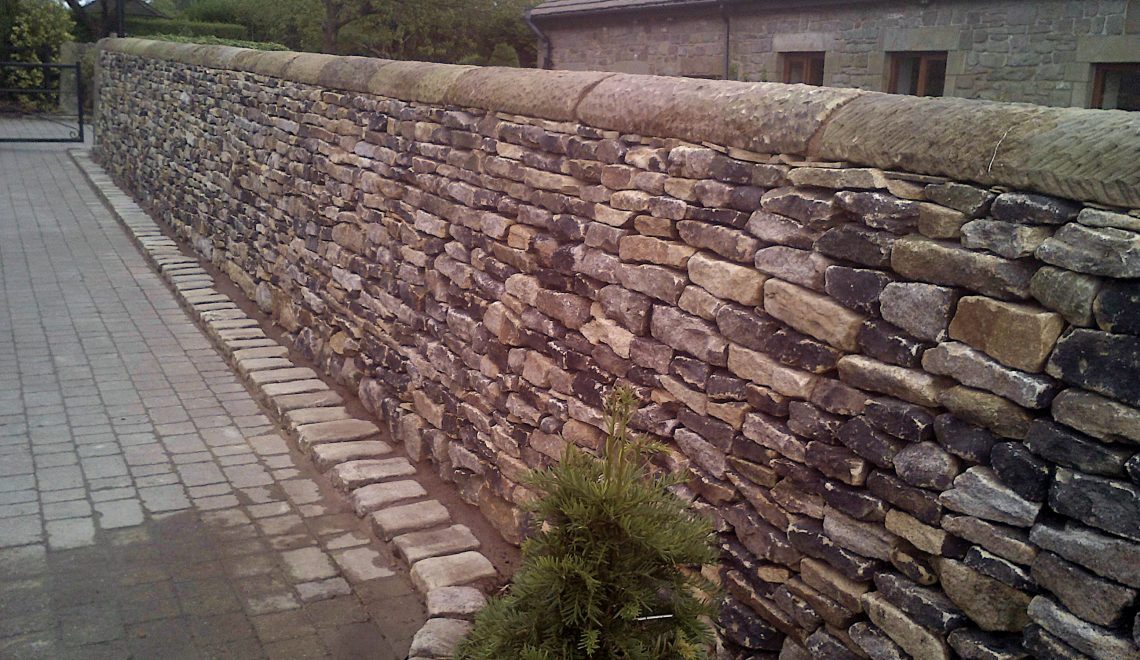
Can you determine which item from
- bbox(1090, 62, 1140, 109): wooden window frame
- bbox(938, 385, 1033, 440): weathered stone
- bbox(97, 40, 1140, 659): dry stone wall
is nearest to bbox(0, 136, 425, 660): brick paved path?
bbox(97, 40, 1140, 659): dry stone wall

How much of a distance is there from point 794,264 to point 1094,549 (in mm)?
1173

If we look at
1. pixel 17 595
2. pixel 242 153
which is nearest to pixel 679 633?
pixel 17 595

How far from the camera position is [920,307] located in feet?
8.50

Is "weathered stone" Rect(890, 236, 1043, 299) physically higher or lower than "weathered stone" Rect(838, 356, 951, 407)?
higher

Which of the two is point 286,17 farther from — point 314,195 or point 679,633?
point 679,633

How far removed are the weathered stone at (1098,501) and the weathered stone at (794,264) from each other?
91 cm

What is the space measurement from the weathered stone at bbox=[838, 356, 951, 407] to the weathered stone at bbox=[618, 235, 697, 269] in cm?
83

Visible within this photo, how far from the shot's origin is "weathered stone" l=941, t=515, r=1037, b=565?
2.34 meters

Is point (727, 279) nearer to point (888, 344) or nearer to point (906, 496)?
point (888, 344)

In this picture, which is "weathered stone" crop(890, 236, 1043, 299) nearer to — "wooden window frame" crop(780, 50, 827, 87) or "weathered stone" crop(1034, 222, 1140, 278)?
"weathered stone" crop(1034, 222, 1140, 278)

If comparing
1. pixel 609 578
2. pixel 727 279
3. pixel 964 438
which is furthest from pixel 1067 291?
pixel 609 578

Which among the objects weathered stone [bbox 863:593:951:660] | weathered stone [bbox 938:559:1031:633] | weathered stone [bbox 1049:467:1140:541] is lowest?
weathered stone [bbox 863:593:951:660]

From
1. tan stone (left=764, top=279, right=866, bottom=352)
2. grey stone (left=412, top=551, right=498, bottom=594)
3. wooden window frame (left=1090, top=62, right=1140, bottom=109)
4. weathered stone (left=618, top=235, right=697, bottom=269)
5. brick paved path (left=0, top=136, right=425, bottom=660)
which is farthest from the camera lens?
wooden window frame (left=1090, top=62, right=1140, bottom=109)

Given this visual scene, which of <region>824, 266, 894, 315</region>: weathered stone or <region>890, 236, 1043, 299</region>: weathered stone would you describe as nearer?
<region>890, 236, 1043, 299</region>: weathered stone
